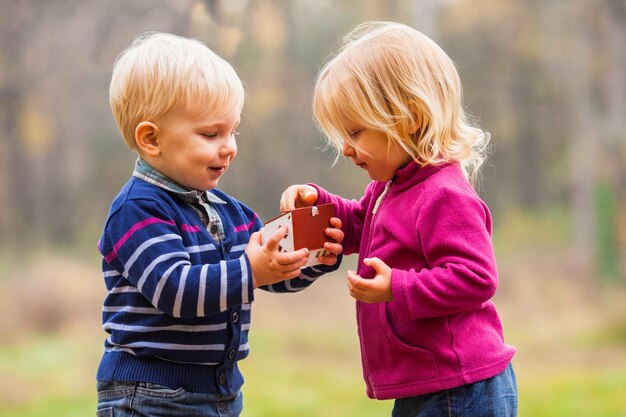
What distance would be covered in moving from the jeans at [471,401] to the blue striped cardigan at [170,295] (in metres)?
0.41

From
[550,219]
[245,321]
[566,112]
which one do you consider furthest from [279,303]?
[245,321]

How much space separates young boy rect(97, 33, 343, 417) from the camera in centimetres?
174

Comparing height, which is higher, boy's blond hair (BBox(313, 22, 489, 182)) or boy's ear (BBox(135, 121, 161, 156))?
boy's blond hair (BBox(313, 22, 489, 182))

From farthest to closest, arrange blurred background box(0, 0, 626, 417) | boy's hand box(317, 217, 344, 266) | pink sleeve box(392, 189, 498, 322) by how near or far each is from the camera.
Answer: blurred background box(0, 0, 626, 417) < boy's hand box(317, 217, 344, 266) < pink sleeve box(392, 189, 498, 322)

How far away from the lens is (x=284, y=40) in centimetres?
577

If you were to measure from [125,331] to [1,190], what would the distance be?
188 inches

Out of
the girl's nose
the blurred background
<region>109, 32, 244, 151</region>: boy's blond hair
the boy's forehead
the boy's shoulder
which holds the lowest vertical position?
the blurred background

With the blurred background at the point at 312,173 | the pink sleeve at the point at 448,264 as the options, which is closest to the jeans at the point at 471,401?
the pink sleeve at the point at 448,264

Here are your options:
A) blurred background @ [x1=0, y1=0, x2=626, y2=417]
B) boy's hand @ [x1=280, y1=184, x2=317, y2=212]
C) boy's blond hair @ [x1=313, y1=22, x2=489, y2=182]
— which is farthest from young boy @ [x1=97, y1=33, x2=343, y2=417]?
blurred background @ [x1=0, y1=0, x2=626, y2=417]

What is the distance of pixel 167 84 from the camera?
1815mm

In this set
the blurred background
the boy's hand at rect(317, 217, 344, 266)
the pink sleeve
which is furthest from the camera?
the blurred background

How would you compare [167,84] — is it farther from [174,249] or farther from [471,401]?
[471,401]

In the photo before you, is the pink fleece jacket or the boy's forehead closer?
the pink fleece jacket

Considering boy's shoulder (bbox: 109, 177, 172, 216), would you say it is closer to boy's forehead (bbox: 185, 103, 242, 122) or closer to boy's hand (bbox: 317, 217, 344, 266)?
boy's forehead (bbox: 185, 103, 242, 122)
